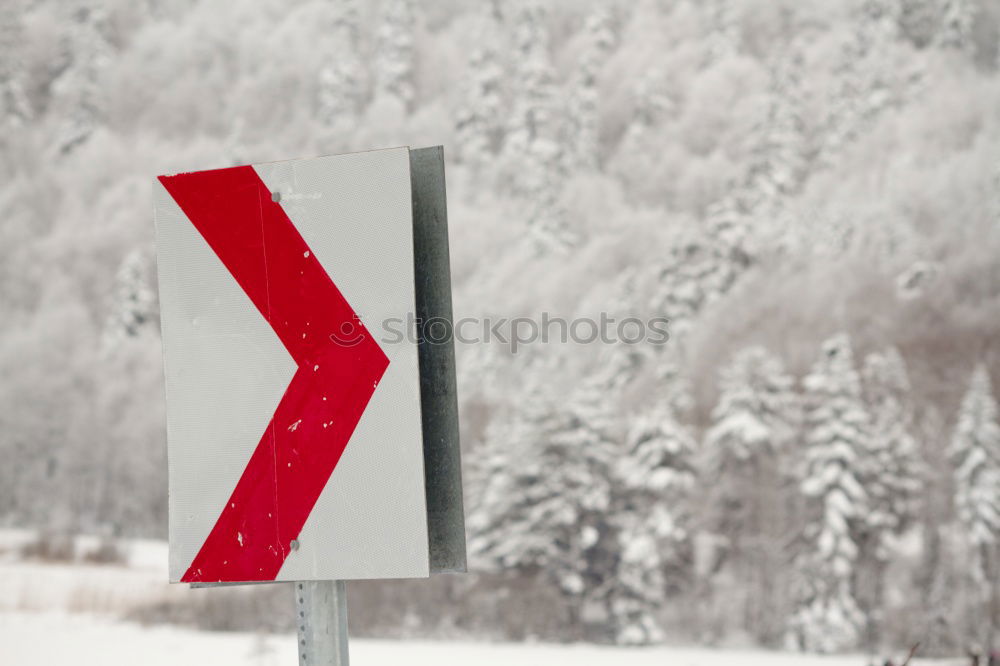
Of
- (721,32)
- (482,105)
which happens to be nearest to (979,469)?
(721,32)

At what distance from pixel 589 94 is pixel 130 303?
6337 millimetres

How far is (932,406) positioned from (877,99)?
3.62m

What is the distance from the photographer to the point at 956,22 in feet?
35.8

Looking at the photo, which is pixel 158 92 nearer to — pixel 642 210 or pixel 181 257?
pixel 642 210

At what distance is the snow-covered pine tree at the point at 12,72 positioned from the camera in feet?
42.7

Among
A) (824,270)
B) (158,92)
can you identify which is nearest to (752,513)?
(824,270)

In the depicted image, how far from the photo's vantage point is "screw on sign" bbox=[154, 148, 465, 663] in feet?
2.86

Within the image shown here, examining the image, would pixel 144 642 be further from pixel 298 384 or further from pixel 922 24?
pixel 922 24

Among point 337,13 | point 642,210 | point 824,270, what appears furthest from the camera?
point 337,13

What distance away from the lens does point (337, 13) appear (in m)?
12.8

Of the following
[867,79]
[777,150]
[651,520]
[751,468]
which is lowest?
[651,520]

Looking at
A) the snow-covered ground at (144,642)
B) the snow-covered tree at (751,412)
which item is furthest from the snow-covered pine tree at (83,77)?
the snow-covered tree at (751,412)

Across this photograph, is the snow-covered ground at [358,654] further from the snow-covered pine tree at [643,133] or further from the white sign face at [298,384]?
the snow-covered pine tree at [643,133]

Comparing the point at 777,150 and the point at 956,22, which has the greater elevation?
the point at 956,22
